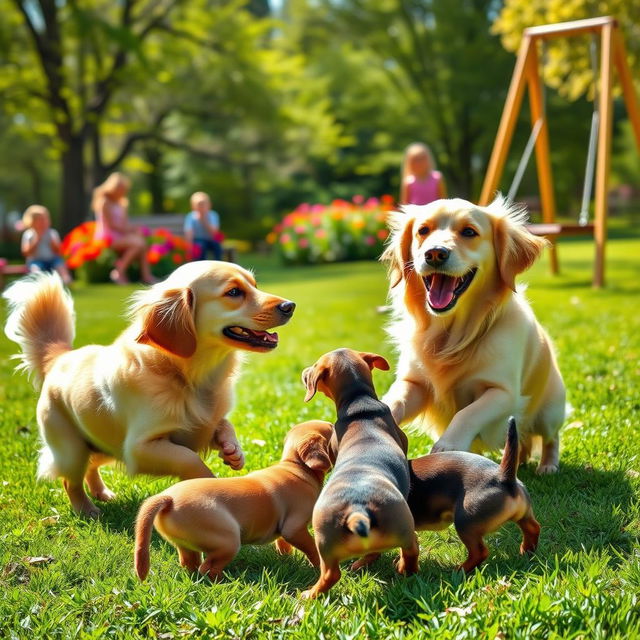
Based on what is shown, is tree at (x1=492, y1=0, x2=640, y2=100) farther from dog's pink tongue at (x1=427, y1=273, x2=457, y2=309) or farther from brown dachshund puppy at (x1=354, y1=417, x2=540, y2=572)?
brown dachshund puppy at (x1=354, y1=417, x2=540, y2=572)

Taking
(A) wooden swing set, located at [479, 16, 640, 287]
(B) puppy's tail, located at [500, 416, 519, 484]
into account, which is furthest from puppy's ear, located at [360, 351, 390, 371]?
(A) wooden swing set, located at [479, 16, 640, 287]

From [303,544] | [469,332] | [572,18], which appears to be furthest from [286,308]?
[572,18]

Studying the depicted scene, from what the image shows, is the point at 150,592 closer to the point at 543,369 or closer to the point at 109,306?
the point at 543,369

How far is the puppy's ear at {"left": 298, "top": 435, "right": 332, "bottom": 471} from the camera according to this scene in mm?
3832

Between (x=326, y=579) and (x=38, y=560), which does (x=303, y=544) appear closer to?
(x=326, y=579)

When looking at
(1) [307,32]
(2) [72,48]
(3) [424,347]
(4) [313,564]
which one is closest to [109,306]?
(3) [424,347]

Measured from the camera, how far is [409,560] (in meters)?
3.36

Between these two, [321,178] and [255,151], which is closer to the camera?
[255,151]

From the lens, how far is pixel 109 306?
1392 centimetres

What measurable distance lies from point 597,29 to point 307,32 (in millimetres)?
38947

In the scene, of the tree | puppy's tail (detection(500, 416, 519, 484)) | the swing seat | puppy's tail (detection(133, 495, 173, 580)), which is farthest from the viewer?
the tree

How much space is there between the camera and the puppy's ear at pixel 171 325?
4.08 m

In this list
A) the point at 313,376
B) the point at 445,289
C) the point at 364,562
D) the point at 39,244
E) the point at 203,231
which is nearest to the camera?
the point at 364,562

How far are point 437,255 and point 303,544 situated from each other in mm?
1604
